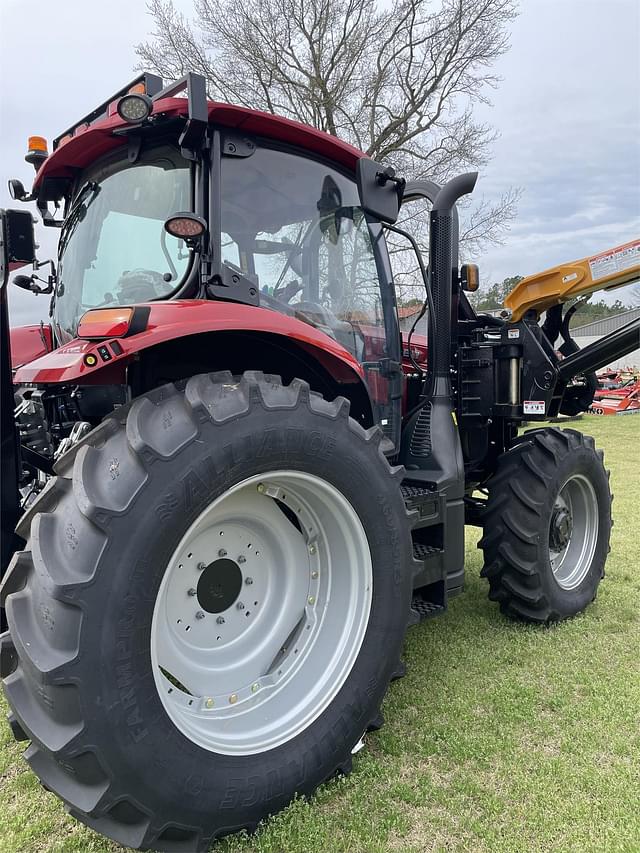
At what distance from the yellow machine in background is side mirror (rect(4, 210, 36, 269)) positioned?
2.46 meters

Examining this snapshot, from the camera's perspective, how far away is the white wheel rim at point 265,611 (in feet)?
6.43

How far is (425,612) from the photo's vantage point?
2.73m

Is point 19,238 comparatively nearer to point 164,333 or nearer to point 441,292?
point 164,333


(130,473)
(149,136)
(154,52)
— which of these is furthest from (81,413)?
(154,52)

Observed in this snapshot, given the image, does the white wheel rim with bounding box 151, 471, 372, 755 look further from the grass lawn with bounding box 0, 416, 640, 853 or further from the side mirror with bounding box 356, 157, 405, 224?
the side mirror with bounding box 356, 157, 405, 224

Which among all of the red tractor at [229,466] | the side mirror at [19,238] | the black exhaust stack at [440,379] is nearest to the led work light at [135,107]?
the red tractor at [229,466]

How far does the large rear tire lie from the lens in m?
1.52

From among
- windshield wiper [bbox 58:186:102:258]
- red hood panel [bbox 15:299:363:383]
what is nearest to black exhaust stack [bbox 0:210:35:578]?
red hood panel [bbox 15:299:363:383]

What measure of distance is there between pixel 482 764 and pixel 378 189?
7.73ft

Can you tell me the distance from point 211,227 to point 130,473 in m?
0.98

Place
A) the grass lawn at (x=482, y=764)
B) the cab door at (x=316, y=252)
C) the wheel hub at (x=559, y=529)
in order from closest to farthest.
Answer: the grass lawn at (x=482, y=764) → the cab door at (x=316, y=252) → the wheel hub at (x=559, y=529)

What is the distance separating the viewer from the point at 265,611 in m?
2.22

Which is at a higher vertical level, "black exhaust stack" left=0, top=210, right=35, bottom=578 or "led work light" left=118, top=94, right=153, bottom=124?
"led work light" left=118, top=94, right=153, bottom=124

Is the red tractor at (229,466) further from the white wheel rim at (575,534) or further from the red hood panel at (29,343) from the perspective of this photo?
the red hood panel at (29,343)
